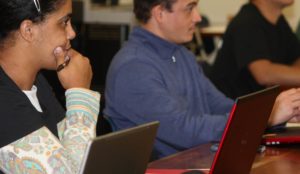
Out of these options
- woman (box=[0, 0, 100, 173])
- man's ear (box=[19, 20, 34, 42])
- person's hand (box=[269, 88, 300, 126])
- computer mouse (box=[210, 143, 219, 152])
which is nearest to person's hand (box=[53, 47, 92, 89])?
woman (box=[0, 0, 100, 173])

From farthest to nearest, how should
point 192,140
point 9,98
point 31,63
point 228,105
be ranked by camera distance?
point 228,105, point 192,140, point 31,63, point 9,98

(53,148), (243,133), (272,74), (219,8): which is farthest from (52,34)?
(219,8)

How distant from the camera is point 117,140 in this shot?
1282 mm

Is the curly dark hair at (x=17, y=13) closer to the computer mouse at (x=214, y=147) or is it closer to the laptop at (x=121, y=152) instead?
the laptop at (x=121, y=152)

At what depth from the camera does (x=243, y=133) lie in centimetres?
163

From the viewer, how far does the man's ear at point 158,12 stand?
8.44ft

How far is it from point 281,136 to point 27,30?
92 cm

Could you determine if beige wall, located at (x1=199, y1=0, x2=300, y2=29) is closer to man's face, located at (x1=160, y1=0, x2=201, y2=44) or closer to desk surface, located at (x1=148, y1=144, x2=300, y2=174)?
man's face, located at (x1=160, y1=0, x2=201, y2=44)

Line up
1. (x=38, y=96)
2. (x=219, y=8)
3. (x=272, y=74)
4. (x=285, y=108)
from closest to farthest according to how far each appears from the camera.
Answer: (x=38, y=96), (x=285, y=108), (x=272, y=74), (x=219, y=8)

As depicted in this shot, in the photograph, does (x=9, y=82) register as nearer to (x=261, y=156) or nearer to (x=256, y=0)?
(x=261, y=156)

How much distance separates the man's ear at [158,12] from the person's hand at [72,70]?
0.60 meters

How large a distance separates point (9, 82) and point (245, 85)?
1945 millimetres

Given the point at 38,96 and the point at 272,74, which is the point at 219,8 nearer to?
the point at 272,74

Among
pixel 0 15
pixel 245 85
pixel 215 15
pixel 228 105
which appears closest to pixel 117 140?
pixel 0 15
